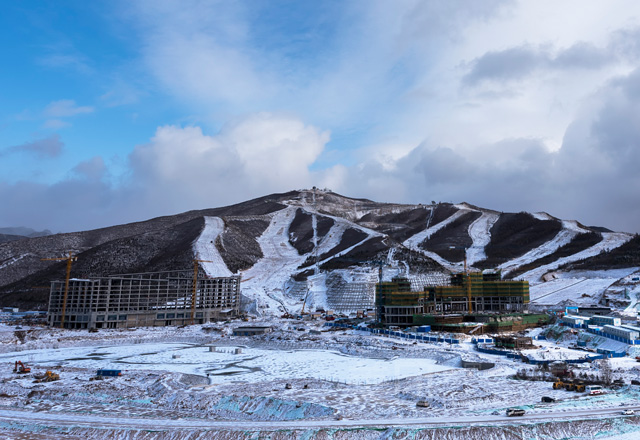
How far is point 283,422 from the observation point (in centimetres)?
3503

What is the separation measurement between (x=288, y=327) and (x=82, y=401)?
50.4 m

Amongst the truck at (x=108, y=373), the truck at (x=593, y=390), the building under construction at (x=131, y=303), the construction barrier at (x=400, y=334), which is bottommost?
the truck at (x=108, y=373)

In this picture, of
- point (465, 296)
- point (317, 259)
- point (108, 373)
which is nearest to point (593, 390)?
point (108, 373)

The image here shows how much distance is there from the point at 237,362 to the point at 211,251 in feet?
327

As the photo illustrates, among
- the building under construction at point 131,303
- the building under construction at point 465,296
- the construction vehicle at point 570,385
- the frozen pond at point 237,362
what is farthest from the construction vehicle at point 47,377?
the building under construction at point 465,296

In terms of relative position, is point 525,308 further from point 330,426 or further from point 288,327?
point 330,426

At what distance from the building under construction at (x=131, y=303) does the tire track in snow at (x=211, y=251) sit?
2239 cm

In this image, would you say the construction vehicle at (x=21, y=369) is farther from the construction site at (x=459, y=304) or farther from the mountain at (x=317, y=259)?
the mountain at (x=317, y=259)

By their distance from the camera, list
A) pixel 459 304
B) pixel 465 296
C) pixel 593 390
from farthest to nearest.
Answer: pixel 459 304 < pixel 465 296 < pixel 593 390

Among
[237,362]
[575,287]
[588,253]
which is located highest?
[588,253]

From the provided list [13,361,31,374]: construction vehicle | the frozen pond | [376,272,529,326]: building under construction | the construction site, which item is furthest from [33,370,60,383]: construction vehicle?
[376,272,529,326]: building under construction

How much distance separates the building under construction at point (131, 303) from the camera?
3755 inches

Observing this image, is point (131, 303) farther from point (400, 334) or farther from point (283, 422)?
point (283, 422)

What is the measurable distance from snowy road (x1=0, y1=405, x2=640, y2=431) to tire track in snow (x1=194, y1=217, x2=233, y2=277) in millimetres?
98136
